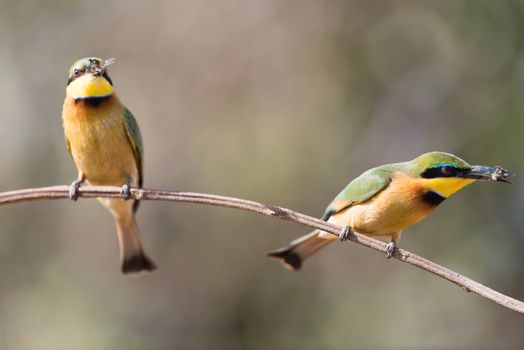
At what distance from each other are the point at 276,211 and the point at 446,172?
83cm

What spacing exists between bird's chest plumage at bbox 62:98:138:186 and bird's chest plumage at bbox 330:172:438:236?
3.36 feet

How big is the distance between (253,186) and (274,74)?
38.6 inches

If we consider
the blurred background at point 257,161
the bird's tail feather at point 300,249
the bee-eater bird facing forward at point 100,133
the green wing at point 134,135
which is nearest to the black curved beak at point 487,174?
the bird's tail feather at point 300,249

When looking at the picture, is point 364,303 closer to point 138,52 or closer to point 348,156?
point 348,156

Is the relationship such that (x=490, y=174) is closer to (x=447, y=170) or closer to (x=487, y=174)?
(x=487, y=174)

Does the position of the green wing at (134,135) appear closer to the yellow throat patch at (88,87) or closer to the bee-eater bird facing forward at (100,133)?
the bee-eater bird facing forward at (100,133)

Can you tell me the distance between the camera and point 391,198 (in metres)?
2.67

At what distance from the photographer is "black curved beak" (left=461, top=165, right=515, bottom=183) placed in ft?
6.75

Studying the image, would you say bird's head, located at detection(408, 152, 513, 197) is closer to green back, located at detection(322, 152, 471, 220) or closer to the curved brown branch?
green back, located at detection(322, 152, 471, 220)

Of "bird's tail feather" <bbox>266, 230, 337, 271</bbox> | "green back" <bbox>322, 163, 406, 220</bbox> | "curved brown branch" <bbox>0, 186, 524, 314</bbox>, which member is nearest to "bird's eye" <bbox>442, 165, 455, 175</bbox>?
"green back" <bbox>322, 163, 406, 220</bbox>

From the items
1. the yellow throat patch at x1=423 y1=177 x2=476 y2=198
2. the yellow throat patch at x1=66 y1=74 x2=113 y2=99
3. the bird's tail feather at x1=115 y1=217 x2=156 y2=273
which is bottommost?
the bird's tail feather at x1=115 y1=217 x2=156 y2=273

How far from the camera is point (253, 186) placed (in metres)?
5.28

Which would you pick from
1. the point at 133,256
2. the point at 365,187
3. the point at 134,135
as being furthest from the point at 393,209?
the point at 133,256

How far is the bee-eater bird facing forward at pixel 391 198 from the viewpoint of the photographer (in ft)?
8.16
